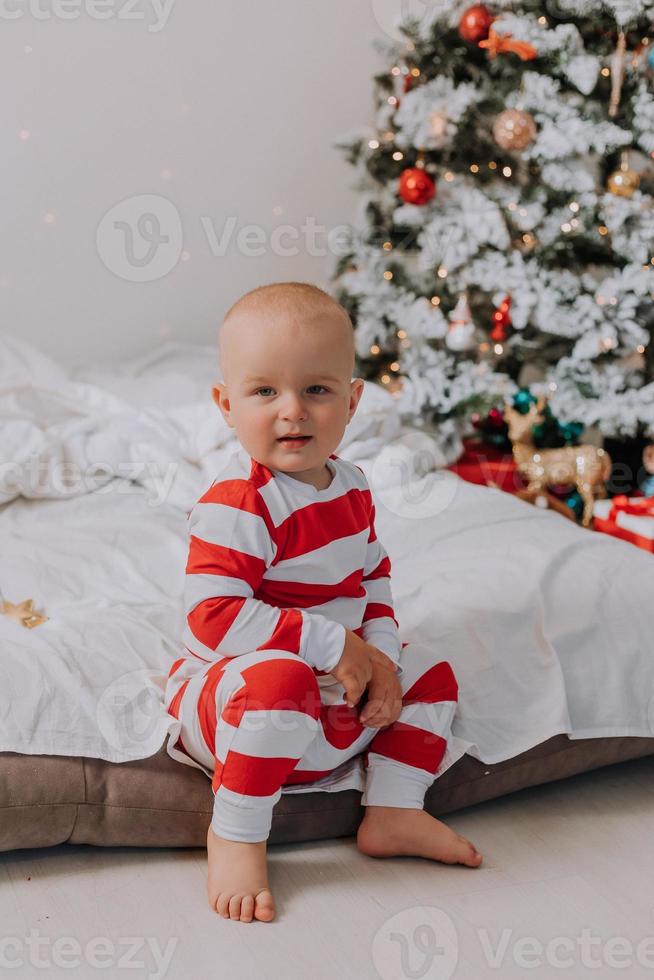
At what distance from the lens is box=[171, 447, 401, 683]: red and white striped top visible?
1176 millimetres

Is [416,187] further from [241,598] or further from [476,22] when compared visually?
[241,598]

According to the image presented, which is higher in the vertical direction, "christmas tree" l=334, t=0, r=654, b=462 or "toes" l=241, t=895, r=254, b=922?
"christmas tree" l=334, t=0, r=654, b=462

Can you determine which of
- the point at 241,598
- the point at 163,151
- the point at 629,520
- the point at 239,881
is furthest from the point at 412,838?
the point at 163,151

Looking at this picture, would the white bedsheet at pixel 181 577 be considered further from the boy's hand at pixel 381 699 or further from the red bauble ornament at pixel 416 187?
the red bauble ornament at pixel 416 187

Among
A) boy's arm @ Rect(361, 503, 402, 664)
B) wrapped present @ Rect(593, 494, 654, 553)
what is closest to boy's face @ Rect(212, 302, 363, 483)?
boy's arm @ Rect(361, 503, 402, 664)

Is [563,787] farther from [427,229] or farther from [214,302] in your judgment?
[214,302]

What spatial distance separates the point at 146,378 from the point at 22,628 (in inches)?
47.0

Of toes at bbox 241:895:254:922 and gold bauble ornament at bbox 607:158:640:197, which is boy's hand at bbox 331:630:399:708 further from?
gold bauble ornament at bbox 607:158:640:197

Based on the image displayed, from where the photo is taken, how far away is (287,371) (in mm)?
1177

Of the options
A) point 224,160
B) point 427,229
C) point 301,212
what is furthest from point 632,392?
point 224,160

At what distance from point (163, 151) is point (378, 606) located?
184cm

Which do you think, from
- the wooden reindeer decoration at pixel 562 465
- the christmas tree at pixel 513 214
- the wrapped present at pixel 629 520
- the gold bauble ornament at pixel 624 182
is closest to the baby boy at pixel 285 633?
the wrapped present at pixel 629 520

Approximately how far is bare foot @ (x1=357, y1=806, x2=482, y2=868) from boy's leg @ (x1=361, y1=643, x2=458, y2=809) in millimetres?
16

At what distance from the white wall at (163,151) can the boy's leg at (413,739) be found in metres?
1.76
